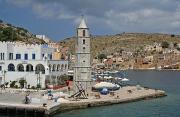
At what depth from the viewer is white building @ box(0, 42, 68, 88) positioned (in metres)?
72.0

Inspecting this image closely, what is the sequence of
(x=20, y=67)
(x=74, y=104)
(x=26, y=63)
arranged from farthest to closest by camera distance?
1. (x=20, y=67)
2. (x=26, y=63)
3. (x=74, y=104)

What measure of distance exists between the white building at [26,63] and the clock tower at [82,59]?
17.8 ft

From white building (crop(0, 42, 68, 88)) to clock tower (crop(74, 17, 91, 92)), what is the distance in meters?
5.42

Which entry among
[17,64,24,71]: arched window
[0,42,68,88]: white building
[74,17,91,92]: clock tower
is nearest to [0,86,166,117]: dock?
[74,17,91,92]: clock tower

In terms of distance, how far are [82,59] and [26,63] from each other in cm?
980

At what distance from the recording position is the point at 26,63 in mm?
73688

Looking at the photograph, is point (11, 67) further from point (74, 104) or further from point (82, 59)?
point (74, 104)

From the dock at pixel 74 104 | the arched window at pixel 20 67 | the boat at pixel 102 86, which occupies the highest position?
the arched window at pixel 20 67

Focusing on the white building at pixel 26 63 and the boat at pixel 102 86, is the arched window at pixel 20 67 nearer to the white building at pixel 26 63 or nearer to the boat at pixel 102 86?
the white building at pixel 26 63

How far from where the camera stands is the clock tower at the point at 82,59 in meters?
68.8

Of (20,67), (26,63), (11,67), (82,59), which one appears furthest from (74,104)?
(11,67)

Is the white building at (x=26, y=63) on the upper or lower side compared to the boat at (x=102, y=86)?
upper

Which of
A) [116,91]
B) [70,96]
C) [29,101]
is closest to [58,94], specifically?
[70,96]

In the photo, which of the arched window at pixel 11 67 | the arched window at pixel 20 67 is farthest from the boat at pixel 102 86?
the arched window at pixel 11 67
